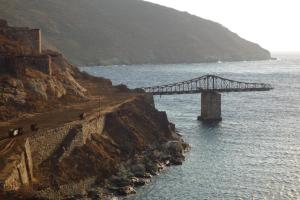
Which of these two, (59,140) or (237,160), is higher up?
(59,140)

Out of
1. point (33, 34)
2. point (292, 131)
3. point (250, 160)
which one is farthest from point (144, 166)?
point (292, 131)

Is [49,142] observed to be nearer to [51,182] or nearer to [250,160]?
[51,182]

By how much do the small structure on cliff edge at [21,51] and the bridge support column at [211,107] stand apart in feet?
160

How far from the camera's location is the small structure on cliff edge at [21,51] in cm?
10162

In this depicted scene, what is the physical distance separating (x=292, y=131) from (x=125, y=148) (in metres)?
50.1

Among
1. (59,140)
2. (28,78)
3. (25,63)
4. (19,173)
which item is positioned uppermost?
(25,63)

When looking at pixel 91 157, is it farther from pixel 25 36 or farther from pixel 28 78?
pixel 25 36

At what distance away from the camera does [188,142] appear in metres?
115

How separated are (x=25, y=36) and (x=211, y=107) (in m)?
53.4

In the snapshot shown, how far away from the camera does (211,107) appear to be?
5743 inches

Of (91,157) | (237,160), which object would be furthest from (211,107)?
(91,157)

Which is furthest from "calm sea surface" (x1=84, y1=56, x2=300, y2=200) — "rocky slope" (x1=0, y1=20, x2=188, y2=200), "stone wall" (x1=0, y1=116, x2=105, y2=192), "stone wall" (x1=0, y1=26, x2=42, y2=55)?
"stone wall" (x1=0, y1=26, x2=42, y2=55)

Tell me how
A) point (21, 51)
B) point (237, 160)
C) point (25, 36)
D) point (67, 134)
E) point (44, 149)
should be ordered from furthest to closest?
point (25, 36)
point (21, 51)
point (237, 160)
point (67, 134)
point (44, 149)

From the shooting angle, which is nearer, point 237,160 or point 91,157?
point 91,157
